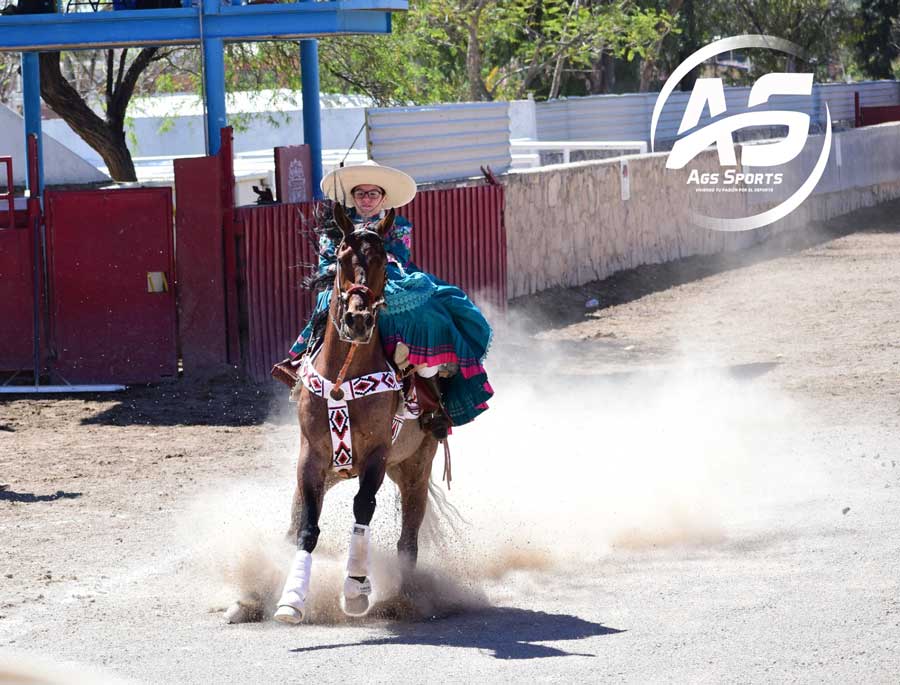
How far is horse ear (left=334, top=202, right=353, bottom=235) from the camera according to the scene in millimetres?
6277

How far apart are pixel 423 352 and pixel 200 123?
27.9 metres

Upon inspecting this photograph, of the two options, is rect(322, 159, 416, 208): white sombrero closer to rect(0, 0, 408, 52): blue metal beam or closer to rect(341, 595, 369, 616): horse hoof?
rect(341, 595, 369, 616): horse hoof

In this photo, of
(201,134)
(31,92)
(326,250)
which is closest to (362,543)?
(326,250)

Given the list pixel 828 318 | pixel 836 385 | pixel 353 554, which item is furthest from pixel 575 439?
pixel 828 318

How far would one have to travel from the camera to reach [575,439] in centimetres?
1105

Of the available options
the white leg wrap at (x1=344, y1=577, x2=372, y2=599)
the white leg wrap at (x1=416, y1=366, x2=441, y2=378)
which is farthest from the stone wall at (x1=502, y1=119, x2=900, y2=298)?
the white leg wrap at (x1=344, y1=577, x2=372, y2=599)

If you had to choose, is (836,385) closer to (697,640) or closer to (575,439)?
(575,439)

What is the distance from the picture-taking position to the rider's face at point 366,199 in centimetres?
694

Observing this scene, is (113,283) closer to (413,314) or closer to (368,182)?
(368,182)

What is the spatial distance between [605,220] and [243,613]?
14.8 meters

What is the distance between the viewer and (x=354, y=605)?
20.4ft

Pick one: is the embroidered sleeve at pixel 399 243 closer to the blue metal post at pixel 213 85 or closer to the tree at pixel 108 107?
the blue metal post at pixel 213 85

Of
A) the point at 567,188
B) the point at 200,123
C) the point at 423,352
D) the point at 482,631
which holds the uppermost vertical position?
the point at 200,123

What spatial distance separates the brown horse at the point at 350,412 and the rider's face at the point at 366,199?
Result: 22.0 inches
